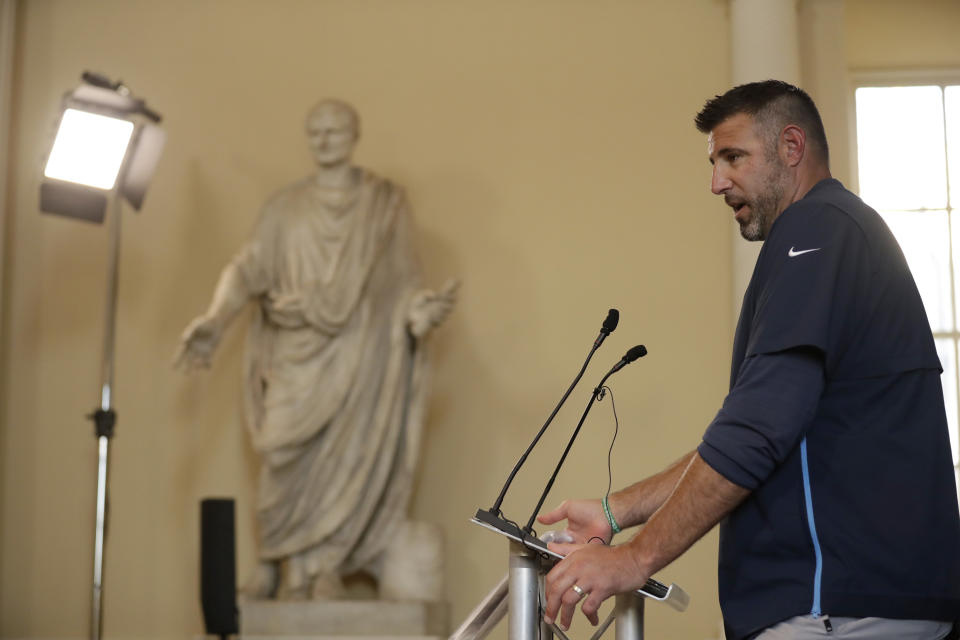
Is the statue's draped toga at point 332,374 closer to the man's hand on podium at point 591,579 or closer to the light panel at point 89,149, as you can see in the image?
the light panel at point 89,149

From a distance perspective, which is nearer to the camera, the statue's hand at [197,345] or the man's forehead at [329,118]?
the statue's hand at [197,345]

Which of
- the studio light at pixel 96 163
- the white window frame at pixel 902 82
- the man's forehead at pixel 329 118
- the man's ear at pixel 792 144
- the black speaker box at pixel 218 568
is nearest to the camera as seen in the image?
the man's ear at pixel 792 144

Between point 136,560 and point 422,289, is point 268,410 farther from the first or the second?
point 136,560

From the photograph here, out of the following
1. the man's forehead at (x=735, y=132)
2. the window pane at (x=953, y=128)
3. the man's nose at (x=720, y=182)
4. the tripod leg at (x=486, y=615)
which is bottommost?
the tripod leg at (x=486, y=615)

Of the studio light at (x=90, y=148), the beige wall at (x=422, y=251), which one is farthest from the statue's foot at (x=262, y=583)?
the studio light at (x=90, y=148)

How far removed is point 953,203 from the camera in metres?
6.37

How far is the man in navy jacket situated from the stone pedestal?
2.88 m

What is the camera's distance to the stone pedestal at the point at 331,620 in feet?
15.0

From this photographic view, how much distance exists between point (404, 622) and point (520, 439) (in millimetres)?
1256

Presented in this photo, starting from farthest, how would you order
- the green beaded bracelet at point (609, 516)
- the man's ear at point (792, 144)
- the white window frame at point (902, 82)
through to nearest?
the white window frame at point (902, 82)
the green beaded bracelet at point (609, 516)
the man's ear at point (792, 144)

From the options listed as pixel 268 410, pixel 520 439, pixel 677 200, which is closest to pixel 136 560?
pixel 268 410

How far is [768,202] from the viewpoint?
200 centimetres

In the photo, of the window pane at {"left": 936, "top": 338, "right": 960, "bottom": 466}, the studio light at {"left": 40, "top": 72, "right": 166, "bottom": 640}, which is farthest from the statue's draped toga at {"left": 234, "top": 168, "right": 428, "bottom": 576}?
the window pane at {"left": 936, "top": 338, "right": 960, "bottom": 466}

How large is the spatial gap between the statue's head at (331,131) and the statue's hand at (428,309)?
0.67m
